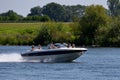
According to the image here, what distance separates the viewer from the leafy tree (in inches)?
4631

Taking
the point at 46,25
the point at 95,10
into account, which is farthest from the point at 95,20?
the point at 46,25

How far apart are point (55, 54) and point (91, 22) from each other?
5659cm

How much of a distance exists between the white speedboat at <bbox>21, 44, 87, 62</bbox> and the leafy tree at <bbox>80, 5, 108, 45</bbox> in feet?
177

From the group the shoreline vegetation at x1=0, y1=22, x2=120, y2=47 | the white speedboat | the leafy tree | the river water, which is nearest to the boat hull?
the white speedboat

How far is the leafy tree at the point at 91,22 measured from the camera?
386ft

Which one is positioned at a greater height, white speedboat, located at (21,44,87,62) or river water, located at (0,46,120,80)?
white speedboat, located at (21,44,87,62)

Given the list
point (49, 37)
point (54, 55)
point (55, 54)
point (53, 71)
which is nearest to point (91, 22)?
point (49, 37)

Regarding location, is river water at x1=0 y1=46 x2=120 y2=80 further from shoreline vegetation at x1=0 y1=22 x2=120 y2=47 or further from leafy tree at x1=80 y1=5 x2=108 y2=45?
leafy tree at x1=80 y1=5 x2=108 y2=45

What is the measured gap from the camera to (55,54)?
62.6 metres

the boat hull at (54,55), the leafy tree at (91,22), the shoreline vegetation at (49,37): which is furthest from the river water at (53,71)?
the leafy tree at (91,22)

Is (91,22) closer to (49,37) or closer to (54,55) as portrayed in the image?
(49,37)

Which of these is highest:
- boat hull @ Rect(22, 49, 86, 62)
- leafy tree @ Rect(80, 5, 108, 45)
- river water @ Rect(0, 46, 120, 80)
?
leafy tree @ Rect(80, 5, 108, 45)

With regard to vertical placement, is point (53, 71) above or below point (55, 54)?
below

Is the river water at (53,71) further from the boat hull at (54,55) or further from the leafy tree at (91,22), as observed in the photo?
the leafy tree at (91,22)
